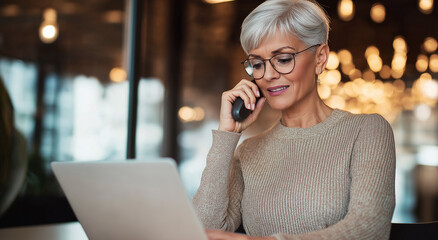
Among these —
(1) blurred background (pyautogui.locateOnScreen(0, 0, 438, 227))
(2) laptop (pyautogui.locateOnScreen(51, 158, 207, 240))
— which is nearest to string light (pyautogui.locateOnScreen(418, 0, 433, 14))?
(1) blurred background (pyautogui.locateOnScreen(0, 0, 438, 227))

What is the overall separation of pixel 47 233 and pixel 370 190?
0.94m

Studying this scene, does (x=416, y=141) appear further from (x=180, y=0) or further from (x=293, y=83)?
(x=293, y=83)

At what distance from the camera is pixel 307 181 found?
4.76 ft

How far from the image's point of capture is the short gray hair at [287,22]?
1537mm

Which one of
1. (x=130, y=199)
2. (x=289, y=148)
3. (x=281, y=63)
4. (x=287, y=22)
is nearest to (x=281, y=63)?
(x=281, y=63)

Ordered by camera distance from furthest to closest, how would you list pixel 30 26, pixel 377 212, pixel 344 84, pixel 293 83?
1. pixel 344 84
2. pixel 30 26
3. pixel 293 83
4. pixel 377 212

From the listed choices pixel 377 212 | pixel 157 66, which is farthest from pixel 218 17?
pixel 377 212

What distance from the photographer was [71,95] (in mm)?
4219

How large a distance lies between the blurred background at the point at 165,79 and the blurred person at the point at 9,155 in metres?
1.89

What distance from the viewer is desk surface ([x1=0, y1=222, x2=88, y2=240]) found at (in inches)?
54.4

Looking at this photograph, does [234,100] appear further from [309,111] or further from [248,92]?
[309,111]

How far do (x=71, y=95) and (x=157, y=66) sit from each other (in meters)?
1.47

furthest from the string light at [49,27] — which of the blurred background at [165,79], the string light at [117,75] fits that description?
the string light at [117,75]

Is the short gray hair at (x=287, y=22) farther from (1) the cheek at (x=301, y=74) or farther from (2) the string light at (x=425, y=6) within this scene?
(2) the string light at (x=425, y=6)
